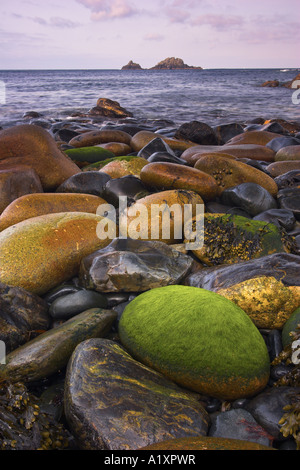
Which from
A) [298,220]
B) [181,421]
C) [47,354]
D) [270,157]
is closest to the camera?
[181,421]

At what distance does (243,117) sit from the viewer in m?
18.1

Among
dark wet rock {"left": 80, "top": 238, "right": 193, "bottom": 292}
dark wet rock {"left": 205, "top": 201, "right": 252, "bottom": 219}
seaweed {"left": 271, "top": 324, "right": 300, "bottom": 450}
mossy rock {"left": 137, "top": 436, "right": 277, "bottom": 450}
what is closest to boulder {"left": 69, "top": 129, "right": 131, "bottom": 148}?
dark wet rock {"left": 205, "top": 201, "right": 252, "bottom": 219}

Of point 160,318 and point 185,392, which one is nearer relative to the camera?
point 185,392

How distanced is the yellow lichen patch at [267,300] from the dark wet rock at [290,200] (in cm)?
234

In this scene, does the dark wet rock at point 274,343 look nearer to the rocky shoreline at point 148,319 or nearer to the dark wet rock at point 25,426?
the rocky shoreline at point 148,319

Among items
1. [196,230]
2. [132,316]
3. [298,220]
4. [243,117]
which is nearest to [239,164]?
[298,220]

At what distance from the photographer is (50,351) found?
2354mm

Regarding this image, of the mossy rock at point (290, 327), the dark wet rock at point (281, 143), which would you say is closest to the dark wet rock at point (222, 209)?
the mossy rock at point (290, 327)

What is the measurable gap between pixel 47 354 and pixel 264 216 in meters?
3.17

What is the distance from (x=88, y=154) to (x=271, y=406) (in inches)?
244

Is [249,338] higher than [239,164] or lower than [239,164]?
lower

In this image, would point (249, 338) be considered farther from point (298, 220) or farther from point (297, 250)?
point (298, 220)

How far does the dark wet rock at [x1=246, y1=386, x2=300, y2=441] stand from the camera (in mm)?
1999

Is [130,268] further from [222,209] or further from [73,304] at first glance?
[222,209]
